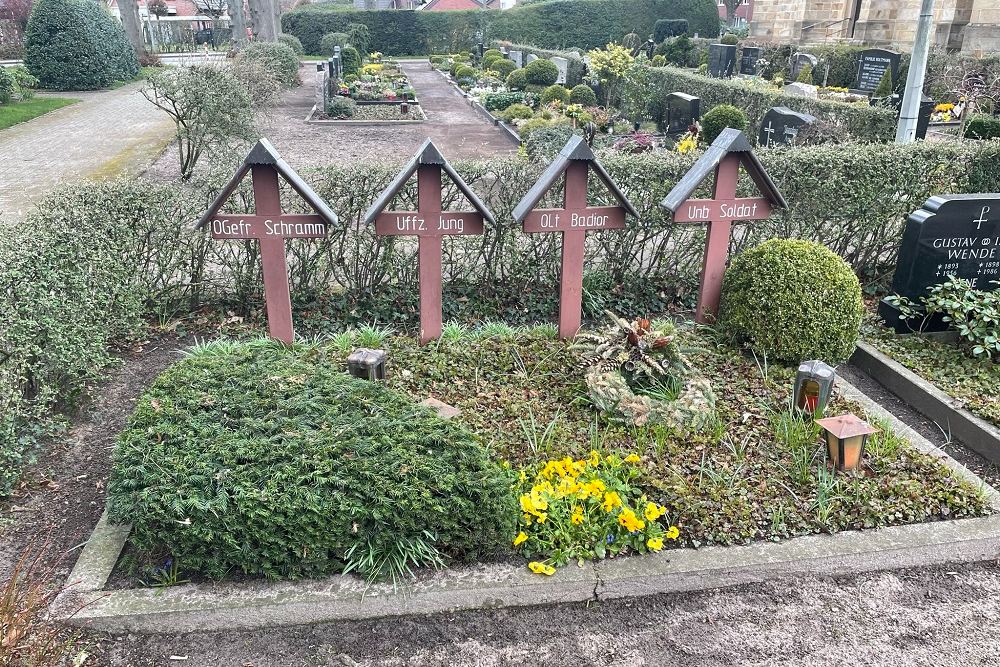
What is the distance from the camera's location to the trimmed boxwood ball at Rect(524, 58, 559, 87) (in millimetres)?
23062

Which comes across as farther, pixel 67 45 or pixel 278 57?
pixel 67 45

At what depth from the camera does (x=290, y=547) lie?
3.09 meters

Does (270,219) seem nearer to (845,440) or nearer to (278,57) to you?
(845,440)

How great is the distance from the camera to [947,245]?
570cm

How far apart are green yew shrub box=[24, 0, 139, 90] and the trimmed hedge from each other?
62.4 feet

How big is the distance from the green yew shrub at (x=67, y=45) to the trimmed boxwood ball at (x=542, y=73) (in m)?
14.9

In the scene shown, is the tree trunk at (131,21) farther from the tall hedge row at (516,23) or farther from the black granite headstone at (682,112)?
the black granite headstone at (682,112)

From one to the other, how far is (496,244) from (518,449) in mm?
2507

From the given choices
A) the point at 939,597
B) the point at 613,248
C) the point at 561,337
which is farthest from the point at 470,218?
the point at 939,597

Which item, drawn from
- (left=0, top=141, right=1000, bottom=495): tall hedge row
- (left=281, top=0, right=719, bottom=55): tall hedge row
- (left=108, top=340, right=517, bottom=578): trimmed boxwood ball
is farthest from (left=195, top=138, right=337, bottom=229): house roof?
(left=281, top=0, right=719, bottom=55): tall hedge row

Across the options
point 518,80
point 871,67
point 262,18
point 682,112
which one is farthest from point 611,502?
point 262,18

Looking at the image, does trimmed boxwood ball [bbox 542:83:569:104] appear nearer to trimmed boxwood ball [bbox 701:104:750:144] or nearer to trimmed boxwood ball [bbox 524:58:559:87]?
trimmed boxwood ball [bbox 524:58:559:87]

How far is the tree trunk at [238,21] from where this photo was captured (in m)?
28.2

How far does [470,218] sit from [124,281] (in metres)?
2.59
